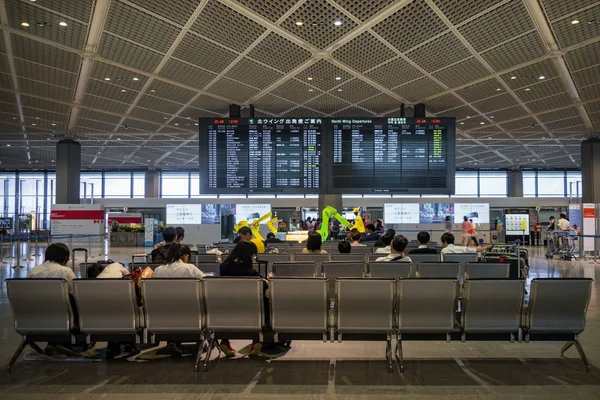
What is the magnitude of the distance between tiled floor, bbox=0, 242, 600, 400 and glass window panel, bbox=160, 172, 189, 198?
31987mm

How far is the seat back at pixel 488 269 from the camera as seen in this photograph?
639cm

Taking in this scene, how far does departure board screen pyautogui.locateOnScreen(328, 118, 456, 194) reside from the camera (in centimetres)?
1215

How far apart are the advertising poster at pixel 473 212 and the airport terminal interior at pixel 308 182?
503 centimetres

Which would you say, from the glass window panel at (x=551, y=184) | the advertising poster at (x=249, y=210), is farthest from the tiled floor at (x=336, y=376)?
the glass window panel at (x=551, y=184)

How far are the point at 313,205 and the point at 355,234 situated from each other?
51.8 feet

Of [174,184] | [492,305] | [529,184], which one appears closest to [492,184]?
[529,184]

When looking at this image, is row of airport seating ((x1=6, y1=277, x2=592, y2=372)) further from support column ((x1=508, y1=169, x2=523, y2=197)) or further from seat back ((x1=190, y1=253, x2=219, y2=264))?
support column ((x1=508, y1=169, x2=523, y2=197))

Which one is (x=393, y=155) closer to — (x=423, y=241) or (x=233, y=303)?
(x=423, y=241)

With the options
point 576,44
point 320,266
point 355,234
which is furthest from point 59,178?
point 576,44

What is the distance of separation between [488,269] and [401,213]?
17917 mm

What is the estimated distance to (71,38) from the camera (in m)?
7.98

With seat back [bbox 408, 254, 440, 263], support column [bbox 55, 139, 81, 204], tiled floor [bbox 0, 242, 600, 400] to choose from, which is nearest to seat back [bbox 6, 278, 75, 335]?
tiled floor [bbox 0, 242, 600, 400]

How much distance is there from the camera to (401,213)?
79.2ft

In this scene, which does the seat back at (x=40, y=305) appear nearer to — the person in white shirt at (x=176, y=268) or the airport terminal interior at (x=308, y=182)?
the airport terminal interior at (x=308, y=182)
